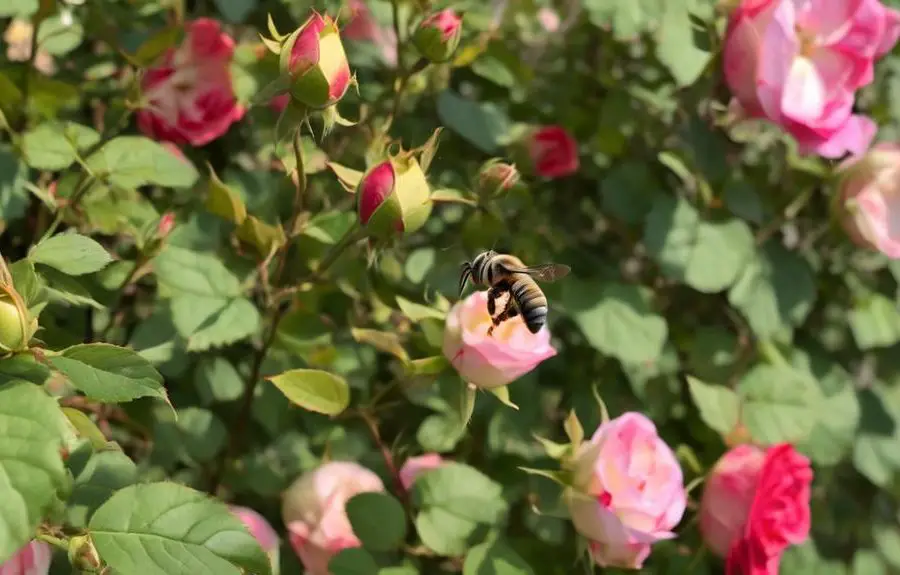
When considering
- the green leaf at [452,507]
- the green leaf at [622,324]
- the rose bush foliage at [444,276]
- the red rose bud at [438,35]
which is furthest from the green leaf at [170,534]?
Result: the green leaf at [622,324]

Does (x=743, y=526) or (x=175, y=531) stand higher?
(x=175, y=531)

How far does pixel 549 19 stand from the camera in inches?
41.2

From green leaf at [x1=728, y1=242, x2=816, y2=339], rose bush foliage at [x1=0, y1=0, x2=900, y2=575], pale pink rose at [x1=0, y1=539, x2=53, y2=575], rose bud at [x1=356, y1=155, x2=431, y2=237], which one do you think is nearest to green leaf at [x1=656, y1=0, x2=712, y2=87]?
rose bush foliage at [x1=0, y1=0, x2=900, y2=575]

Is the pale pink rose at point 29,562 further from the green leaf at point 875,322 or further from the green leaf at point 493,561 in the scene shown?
the green leaf at point 875,322

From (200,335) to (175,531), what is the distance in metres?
0.19

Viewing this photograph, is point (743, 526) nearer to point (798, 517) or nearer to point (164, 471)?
point (798, 517)

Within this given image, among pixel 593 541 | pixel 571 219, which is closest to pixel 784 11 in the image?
pixel 571 219

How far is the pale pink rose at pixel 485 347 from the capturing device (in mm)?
573

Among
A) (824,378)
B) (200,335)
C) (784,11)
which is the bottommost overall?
(824,378)

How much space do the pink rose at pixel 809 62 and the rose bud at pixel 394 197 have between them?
0.38 meters

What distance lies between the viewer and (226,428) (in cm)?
78

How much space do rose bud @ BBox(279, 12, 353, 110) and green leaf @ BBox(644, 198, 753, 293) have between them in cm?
42

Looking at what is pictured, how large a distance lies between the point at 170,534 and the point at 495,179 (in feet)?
1.00

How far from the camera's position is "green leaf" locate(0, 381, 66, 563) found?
14.4 inches
